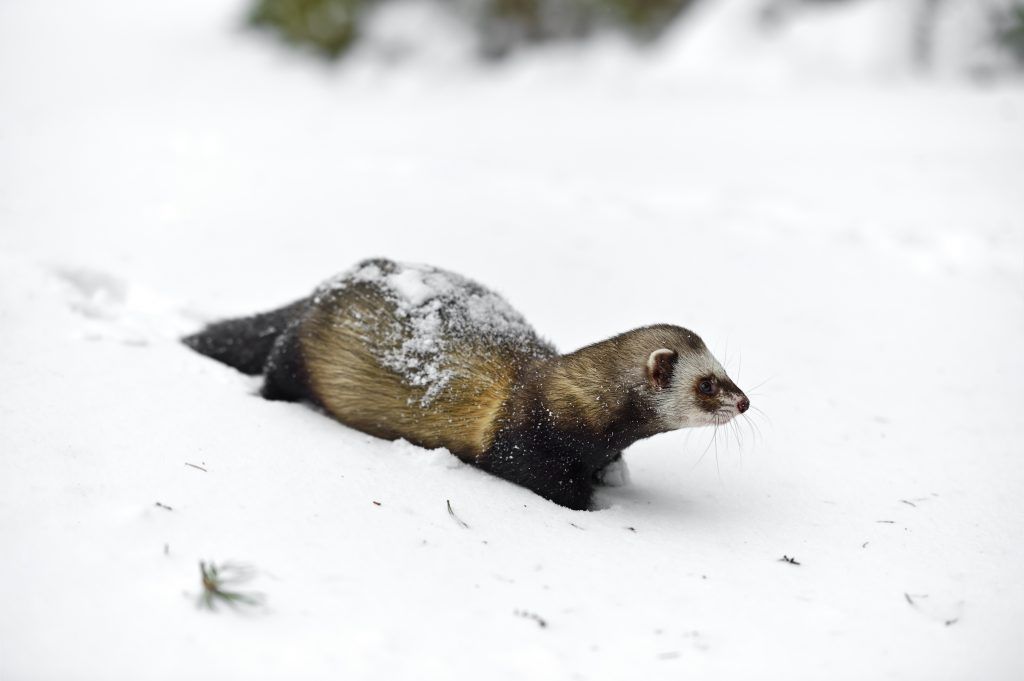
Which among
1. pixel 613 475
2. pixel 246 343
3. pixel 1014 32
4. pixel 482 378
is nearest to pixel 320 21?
pixel 1014 32

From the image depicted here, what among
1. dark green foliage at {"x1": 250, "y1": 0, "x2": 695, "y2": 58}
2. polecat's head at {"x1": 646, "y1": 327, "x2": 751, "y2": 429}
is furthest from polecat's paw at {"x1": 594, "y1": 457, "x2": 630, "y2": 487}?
dark green foliage at {"x1": 250, "y1": 0, "x2": 695, "y2": 58}

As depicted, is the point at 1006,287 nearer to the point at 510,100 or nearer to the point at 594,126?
the point at 594,126

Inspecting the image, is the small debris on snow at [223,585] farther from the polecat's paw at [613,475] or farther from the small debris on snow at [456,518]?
the polecat's paw at [613,475]

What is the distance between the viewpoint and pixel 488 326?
3.46 m

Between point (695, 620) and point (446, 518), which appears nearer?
point (695, 620)

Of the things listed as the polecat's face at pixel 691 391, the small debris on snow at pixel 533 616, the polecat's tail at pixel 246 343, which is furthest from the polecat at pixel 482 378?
the small debris on snow at pixel 533 616

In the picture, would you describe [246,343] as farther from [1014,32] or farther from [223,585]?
[1014,32]

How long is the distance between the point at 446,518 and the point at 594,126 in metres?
6.55

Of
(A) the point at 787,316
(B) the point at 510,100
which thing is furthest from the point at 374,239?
(B) the point at 510,100

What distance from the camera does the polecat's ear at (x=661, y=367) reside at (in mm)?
3076

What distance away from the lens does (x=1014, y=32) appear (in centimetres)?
820

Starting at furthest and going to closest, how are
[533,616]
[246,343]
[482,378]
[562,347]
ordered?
[562,347]
[246,343]
[482,378]
[533,616]

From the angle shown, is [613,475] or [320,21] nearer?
[613,475]

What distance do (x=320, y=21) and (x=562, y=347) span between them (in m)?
8.01
